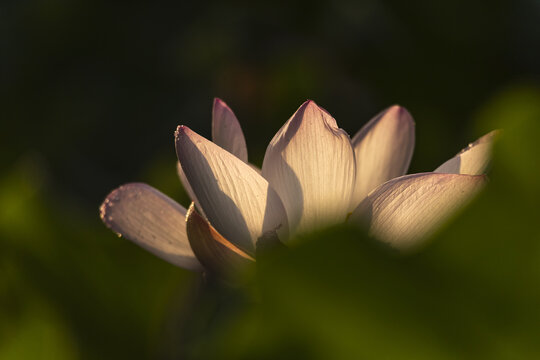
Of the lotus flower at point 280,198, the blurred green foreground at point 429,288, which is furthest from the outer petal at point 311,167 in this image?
the blurred green foreground at point 429,288

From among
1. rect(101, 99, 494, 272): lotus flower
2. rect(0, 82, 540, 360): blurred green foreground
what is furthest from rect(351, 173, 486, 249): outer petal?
rect(0, 82, 540, 360): blurred green foreground

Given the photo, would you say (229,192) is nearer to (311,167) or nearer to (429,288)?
(311,167)

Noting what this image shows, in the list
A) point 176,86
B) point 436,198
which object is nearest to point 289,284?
point 436,198

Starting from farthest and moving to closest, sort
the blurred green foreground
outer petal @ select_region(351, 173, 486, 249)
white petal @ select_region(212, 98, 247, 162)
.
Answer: white petal @ select_region(212, 98, 247, 162), outer petal @ select_region(351, 173, 486, 249), the blurred green foreground

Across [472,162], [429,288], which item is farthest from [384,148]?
[429,288]

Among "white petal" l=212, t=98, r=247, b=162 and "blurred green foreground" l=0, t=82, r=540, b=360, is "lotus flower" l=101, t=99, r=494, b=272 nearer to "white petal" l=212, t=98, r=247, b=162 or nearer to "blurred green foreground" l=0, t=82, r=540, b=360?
"white petal" l=212, t=98, r=247, b=162

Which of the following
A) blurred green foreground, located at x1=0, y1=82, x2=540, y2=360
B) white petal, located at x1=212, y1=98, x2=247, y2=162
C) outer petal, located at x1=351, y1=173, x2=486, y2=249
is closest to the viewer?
blurred green foreground, located at x1=0, y1=82, x2=540, y2=360

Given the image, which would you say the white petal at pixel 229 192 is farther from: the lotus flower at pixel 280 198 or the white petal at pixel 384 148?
the white petal at pixel 384 148
